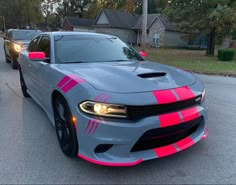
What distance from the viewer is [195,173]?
2.85 meters

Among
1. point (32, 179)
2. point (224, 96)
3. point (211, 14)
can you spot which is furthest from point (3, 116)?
point (211, 14)

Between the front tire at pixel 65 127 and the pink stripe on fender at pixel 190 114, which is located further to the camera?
the front tire at pixel 65 127

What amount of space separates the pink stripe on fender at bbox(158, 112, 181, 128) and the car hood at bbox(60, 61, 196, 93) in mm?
304

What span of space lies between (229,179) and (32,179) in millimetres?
2141

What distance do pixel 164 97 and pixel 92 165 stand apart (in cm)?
118

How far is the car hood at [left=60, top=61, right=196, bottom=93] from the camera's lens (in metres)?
2.69

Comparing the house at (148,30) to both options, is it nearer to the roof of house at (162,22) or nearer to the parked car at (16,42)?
the roof of house at (162,22)

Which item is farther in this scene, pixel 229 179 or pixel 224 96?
pixel 224 96

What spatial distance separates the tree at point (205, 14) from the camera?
51.1 feet

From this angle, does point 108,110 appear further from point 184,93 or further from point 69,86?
point 184,93

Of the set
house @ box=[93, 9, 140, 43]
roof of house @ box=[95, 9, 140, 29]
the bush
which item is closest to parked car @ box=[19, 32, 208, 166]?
the bush

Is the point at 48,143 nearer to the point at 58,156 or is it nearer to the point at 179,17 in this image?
the point at 58,156

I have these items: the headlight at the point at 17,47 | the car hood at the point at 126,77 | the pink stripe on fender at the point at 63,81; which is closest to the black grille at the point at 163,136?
the car hood at the point at 126,77

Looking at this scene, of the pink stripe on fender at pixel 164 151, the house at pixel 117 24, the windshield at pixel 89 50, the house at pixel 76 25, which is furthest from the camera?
the house at pixel 76 25
